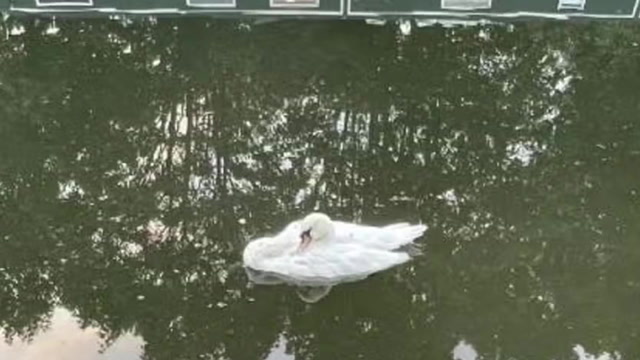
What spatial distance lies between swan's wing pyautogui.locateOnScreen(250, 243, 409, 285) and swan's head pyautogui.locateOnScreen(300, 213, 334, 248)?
0.29ft

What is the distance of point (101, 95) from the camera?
40.4 feet

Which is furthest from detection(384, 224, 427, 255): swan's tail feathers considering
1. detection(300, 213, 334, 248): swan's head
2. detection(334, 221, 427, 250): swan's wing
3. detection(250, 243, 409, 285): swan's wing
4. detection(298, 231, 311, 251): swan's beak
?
detection(298, 231, 311, 251): swan's beak

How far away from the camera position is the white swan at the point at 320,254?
930 centimetres

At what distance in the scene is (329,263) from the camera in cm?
932

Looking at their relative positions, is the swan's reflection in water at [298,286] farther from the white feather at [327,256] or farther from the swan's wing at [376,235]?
the swan's wing at [376,235]

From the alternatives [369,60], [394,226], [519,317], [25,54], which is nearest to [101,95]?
[25,54]

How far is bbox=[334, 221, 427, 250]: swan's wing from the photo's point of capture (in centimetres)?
945

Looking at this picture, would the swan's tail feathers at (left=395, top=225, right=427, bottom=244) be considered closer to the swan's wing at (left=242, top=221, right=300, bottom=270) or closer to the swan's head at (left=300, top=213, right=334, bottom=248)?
the swan's head at (left=300, top=213, right=334, bottom=248)

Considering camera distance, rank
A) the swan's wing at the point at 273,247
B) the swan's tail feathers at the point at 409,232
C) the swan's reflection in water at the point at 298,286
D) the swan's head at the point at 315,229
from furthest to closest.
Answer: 1. the swan's tail feathers at the point at 409,232
2. the swan's reflection in water at the point at 298,286
3. the swan's wing at the point at 273,247
4. the swan's head at the point at 315,229

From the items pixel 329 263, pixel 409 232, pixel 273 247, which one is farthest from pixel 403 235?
pixel 273 247

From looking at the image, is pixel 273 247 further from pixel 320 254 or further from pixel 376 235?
pixel 376 235

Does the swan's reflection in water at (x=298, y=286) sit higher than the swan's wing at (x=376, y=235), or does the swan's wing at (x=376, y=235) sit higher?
the swan's wing at (x=376, y=235)

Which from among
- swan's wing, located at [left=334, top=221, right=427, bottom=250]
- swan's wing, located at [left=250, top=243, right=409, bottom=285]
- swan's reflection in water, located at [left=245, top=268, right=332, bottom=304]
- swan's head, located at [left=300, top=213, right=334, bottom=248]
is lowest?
swan's reflection in water, located at [left=245, top=268, right=332, bottom=304]

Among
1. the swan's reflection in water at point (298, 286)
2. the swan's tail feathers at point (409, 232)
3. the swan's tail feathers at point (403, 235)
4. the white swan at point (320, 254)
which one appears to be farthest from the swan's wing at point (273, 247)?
the swan's tail feathers at point (409, 232)
